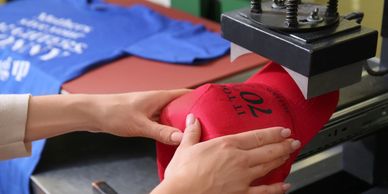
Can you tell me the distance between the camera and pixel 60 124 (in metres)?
0.87

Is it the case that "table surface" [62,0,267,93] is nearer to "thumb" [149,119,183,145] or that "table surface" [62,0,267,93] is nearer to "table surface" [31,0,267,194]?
"table surface" [31,0,267,194]

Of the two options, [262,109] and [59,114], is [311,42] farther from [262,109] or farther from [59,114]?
[59,114]

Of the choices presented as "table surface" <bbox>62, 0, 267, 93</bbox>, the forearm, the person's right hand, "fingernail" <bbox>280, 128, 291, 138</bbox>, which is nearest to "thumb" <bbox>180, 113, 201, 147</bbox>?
the person's right hand

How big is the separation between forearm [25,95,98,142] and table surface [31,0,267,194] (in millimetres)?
154

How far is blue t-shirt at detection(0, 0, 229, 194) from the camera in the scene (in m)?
1.21

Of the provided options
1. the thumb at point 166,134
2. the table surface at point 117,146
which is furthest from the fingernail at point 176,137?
the table surface at point 117,146

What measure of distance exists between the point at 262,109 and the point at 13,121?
0.40m

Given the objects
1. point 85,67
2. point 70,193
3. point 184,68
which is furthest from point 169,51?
point 70,193

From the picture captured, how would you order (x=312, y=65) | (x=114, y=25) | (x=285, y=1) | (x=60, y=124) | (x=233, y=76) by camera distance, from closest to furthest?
(x=312, y=65)
(x=285, y=1)
(x=60, y=124)
(x=233, y=76)
(x=114, y=25)

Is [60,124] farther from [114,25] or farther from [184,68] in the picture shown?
[114,25]

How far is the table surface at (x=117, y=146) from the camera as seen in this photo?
3.32ft

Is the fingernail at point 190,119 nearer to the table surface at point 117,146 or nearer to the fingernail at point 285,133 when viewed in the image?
the fingernail at point 285,133

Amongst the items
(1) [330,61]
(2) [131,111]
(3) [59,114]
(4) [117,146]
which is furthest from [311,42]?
(4) [117,146]

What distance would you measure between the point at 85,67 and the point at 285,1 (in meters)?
0.62
